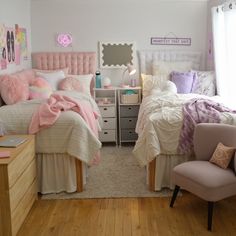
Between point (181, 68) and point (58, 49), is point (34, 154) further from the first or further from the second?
point (181, 68)

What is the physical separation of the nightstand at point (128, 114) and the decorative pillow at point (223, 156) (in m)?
2.18

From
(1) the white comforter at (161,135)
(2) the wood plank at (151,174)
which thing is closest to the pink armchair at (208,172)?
(1) the white comforter at (161,135)

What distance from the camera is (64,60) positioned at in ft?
16.6

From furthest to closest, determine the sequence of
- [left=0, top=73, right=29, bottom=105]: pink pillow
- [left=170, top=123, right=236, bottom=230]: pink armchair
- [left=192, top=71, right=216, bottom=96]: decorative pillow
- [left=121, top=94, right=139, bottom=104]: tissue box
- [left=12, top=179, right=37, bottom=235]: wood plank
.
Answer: [left=121, top=94, right=139, bottom=104]: tissue box
[left=192, top=71, right=216, bottom=96]: decorative pillow
[left=0, top=73, right=29, bottom=105]: pink pillow
[left=170, top=123, right=236, bottom=230]: pink armchair
[left=12, top=179, right=37, bottom=235]: wood plank

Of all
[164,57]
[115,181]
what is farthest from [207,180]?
[164,57]

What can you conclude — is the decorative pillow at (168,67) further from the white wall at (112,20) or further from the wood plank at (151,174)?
the wood plank at (151,174)

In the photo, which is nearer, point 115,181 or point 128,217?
point 128,217

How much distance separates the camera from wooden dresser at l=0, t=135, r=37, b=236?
2.24m

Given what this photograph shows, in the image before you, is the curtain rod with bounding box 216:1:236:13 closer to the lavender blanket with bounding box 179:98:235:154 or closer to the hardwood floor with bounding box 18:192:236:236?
the lavender blanket with bounding box 179:98:235:154

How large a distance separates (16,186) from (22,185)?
162 mm

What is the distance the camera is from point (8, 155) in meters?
2.34

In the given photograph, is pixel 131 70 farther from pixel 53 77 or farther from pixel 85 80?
pixel 53 77

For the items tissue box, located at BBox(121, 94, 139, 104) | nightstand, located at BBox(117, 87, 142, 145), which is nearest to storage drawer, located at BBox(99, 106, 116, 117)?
nightstand, located at BBox(117, 87, 142, 145)

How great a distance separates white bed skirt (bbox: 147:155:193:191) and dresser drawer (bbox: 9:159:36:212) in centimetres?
120
